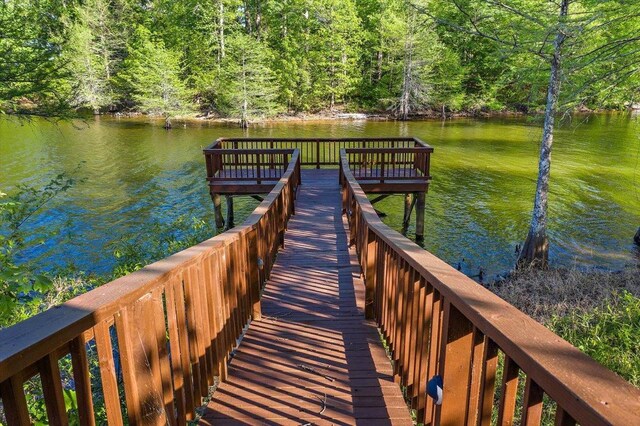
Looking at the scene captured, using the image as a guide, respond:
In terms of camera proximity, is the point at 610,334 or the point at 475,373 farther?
the point at 610,334

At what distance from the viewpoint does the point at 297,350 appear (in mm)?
3652

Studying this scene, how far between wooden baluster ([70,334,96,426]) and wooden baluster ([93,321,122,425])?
69 mm

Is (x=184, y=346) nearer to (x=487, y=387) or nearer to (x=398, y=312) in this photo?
(x=398, y=312)

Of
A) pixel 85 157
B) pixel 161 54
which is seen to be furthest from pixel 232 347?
pixel 161 54

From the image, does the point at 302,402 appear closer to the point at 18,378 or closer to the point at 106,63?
the point at 18,378

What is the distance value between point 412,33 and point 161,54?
22516mm

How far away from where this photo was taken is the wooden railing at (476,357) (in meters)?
0.94

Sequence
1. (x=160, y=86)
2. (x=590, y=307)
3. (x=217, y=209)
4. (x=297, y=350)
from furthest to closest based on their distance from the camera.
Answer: (x=160, y=86), (x=217, y=209), (x=590, y=307), (x=297, y=350)

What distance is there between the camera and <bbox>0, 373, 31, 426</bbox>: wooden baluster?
3.74ft

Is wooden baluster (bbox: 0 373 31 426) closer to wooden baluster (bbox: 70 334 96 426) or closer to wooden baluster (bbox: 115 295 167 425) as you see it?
wooden baluster (bbox: 70 334 96 426)

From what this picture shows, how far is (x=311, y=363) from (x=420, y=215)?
9.73 meters

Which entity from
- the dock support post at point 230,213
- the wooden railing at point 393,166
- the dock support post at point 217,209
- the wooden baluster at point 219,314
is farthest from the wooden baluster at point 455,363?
the dock support post at point 230,213

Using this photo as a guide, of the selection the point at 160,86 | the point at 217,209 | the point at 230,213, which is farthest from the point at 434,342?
the point at 160,86

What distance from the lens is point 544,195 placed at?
9.88 metres
